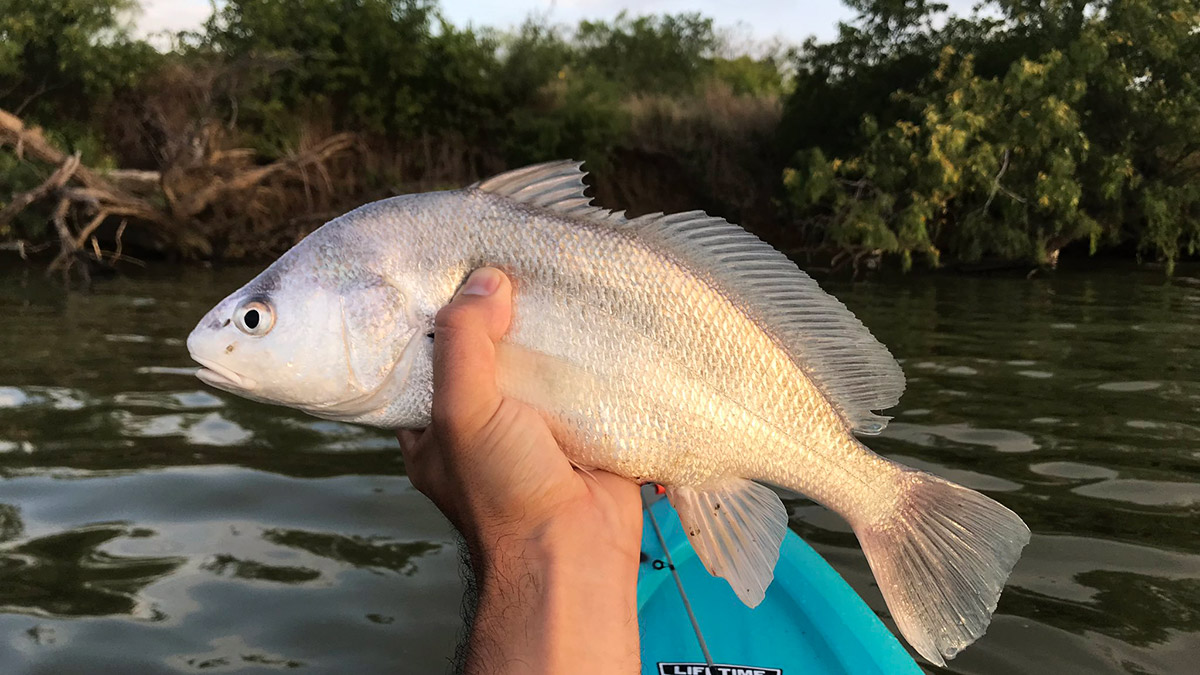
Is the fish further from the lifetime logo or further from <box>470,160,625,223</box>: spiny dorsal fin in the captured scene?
the lifetime logo

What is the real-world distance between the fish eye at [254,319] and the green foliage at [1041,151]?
15.2m

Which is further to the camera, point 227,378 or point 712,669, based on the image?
point 712,669

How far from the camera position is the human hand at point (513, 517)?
173 cm

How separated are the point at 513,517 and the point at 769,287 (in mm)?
808

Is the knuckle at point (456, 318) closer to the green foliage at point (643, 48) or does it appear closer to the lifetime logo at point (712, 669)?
the lifetime logo at point (712, 669)

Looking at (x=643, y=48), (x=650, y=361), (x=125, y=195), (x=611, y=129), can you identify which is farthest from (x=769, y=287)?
(x=643, y=48)

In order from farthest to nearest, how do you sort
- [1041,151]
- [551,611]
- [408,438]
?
[1041,151] < [408,438] < [551,611]

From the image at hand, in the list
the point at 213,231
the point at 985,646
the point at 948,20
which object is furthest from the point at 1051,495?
the point at 948,20

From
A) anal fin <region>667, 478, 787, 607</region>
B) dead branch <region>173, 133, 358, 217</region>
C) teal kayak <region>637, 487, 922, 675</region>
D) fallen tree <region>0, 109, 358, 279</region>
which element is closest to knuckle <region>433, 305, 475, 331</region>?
anal fin <region>667, 478, 787, 607</region>

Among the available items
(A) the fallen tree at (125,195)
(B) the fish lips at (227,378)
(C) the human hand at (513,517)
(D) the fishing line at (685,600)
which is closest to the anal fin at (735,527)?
(C) the human hand at (513,517)

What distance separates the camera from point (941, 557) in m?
1.98

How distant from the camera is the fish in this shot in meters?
1.80

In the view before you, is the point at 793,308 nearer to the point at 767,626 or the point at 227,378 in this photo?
the point at 767,626

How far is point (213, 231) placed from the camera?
17.1 metres
